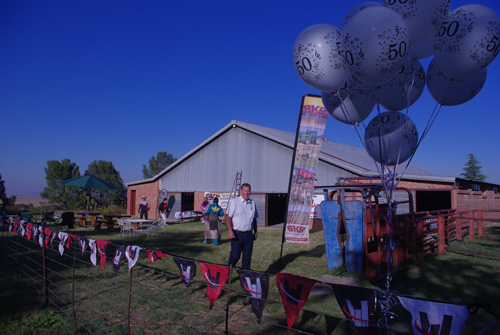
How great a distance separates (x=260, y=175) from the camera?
1864cm

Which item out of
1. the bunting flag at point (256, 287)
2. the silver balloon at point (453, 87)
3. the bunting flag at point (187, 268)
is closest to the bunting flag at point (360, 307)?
the bunting flag at point (256, 287)

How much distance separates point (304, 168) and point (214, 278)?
4.98 meters

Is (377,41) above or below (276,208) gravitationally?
above

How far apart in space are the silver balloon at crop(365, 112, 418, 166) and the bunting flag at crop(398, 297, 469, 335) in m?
3.21

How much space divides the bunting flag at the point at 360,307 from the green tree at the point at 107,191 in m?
36.6

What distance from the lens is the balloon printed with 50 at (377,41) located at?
12.8 feet

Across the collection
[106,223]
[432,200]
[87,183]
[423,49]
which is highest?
[423,49]

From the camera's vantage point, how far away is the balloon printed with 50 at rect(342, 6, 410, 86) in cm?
390

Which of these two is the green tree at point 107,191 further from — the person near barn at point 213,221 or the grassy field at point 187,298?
the grassy field at point 187,298

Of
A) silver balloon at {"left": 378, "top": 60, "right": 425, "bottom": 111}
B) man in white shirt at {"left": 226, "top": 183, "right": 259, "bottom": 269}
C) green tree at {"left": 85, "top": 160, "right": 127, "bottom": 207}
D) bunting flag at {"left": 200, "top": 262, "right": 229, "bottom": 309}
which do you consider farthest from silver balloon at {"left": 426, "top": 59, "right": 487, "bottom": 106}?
green tree at {"left": 85, "top": 160, "right": 127, "bottom": 207}

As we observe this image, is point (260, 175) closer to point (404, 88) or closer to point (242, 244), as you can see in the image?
point (242, 244)

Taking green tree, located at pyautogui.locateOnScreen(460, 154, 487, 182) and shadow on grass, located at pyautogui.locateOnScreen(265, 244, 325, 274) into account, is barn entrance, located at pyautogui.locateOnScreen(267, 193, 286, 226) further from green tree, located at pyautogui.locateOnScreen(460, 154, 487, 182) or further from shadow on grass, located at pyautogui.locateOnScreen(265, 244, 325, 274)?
green tree, located at pyautogui.locateOnScreen(460, 154, 487, 182)

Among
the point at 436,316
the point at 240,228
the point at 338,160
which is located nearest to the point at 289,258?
the point at 240,228

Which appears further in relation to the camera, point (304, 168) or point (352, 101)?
point (304, 168)
